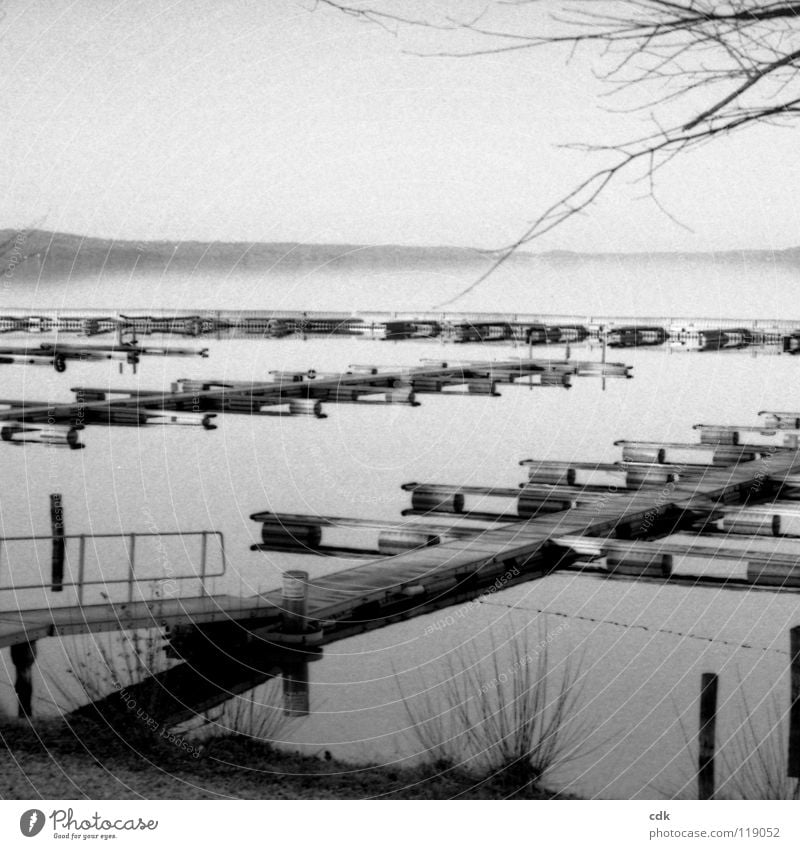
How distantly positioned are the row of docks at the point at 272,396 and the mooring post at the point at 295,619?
242cm

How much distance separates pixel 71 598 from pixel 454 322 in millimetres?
7297

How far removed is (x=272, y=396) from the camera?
26.8 feet

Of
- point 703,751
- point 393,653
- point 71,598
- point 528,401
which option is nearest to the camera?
point 703,751

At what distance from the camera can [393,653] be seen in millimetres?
3482

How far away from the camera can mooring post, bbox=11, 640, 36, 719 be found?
325cm

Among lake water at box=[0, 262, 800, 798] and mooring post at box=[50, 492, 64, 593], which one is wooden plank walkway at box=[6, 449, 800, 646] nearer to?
lake water at box=[0, 262, 800, 798]

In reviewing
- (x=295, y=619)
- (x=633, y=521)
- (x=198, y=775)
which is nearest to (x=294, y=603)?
(x=295, y=619)

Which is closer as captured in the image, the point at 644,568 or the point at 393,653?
the point at 393,653

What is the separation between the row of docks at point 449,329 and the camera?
14.0 feet

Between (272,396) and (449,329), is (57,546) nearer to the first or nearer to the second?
(272,396)

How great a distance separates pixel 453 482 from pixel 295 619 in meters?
2.13

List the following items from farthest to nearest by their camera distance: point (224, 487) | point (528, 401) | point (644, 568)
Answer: point (528, 401) → point (224, 487) → point (644, 568)
